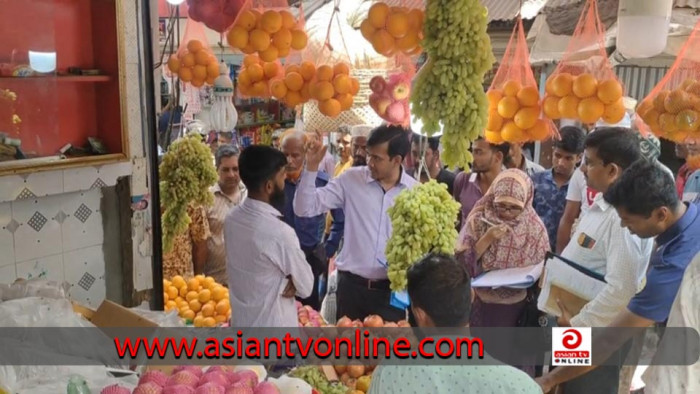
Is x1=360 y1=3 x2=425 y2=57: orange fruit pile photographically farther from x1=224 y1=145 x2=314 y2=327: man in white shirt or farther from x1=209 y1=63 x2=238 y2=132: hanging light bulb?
x1=209 y1=63 x2=238 y2=132: hanging light bulb

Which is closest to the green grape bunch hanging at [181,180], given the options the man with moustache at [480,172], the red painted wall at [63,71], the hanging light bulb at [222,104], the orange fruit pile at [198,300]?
the orange fruit pile at [198,300]

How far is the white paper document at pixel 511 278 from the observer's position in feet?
11.1

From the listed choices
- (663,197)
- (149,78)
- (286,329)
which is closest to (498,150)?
(663,197)

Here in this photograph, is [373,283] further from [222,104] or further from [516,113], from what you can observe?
[222,104]

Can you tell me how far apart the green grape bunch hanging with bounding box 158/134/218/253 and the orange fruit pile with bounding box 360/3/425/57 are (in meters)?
1.37

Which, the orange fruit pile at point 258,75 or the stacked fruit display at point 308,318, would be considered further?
the orange fruit pile at point 258,75

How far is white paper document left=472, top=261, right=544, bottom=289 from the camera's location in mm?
3393

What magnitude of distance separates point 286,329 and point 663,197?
1709 mm

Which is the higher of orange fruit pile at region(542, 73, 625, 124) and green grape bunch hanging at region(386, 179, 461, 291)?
orange fruit pile at region(542, 73, 625, 124)

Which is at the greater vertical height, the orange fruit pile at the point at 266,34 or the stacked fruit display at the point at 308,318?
the orange fruit pile at the point at 266,34

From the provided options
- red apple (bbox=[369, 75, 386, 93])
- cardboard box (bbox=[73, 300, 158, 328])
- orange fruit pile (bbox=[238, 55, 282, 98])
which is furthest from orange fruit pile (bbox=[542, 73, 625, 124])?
cardboard box (bbox=[73, 300, 158, 328])

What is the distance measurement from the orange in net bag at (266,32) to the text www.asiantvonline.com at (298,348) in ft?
4.22

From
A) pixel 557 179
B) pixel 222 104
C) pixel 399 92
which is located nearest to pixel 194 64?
pixel 222 104

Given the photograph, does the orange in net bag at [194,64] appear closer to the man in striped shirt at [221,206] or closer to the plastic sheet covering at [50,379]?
the man in striped shirt at [221,206]
